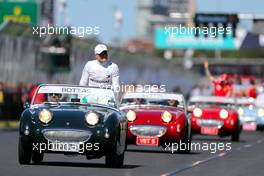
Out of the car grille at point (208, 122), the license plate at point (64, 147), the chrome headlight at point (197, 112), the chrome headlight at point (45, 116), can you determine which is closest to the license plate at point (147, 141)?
the chrome headlight at point (45, 116)

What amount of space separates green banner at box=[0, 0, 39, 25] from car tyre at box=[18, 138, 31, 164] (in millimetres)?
50769

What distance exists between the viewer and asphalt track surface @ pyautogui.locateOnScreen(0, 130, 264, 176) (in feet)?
53.2

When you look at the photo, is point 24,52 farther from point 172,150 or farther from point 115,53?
point 172,150

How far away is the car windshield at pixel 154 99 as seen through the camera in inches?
926

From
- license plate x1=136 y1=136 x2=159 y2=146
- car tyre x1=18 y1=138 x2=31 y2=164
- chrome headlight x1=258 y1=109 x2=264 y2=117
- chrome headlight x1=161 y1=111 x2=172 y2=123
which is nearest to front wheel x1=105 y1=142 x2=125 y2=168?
car tyre x1=18 y1=138 x2=31 y2=164

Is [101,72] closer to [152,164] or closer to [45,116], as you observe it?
[152,164]

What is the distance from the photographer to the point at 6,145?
2406 cm

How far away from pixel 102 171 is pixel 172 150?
244 inches

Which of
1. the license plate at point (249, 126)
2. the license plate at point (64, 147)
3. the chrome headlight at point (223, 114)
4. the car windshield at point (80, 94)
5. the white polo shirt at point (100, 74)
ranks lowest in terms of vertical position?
the license plate at point (249, 126)

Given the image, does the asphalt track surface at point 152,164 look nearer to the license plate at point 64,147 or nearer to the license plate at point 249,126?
the license plate at point 64,147

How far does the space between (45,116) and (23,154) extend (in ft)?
2.13

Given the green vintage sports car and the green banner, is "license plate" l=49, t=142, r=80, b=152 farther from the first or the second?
the green banner

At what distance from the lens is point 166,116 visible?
21766 millimetres

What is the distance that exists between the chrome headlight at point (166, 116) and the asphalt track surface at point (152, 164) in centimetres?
62
